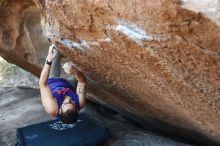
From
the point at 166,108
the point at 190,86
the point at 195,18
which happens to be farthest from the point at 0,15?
the point at 195,18

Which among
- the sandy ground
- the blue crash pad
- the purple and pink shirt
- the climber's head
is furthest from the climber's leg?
the sandy ground

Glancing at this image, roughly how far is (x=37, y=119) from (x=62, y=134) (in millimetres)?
973

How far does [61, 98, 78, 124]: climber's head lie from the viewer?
3.65m

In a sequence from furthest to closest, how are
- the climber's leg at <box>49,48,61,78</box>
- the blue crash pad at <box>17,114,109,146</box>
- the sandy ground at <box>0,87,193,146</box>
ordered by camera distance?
the sandy ground at <box>0,87,193,146</box> → the blue crash pad at <box>17,114,109,146</box> → the climber's leg at <box>49,48,61,78</box>

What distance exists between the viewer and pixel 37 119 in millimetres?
5027

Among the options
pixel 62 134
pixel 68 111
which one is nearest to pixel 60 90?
pixel 68 111

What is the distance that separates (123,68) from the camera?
3.18 m

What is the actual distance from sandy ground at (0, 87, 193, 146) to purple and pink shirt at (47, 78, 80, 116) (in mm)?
689

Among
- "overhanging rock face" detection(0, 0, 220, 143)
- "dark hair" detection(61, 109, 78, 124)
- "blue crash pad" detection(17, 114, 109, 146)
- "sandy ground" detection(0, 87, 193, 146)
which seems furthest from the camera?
"sandy ground" detection(0, 87, 193, 146)

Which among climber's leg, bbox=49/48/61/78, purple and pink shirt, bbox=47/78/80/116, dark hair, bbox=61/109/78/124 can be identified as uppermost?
climber's leg, bbox=49/48/61/78

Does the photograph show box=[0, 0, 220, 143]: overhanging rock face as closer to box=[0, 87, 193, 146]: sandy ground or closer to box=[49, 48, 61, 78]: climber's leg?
box=[49, 48, 61, 78]: climber's leg

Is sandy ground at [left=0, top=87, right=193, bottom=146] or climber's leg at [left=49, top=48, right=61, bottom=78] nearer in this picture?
climber's leg at [left=49, top=48, right=61, bottom=78]

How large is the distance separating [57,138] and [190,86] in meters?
1.67

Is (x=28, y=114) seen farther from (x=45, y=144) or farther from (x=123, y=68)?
(x=123, y=68)
